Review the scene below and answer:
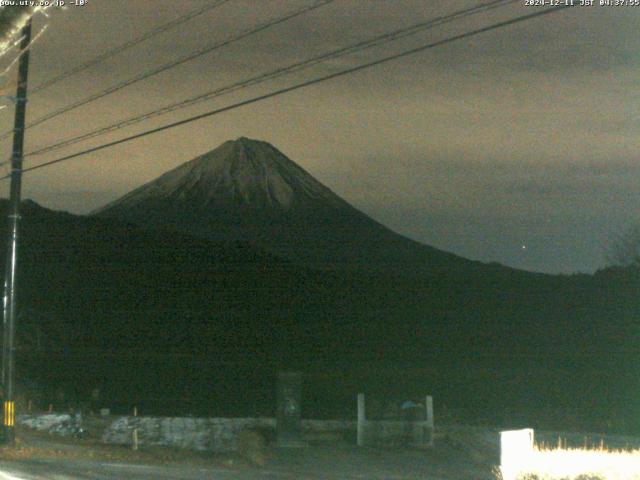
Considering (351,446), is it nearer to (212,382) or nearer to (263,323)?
(212,382)

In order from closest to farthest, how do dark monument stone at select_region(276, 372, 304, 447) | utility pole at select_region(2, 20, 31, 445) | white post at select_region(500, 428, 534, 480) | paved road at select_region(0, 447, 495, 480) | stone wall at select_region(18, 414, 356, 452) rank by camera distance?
white post at select_region(500, 428, 534, 480) → paved road at select_region(0, 447, 495, 480) → utility pole at select_region(2, 20, 31, 445) → dark monument stone at select_region(276, 372, 304, 447) → stone wall at select_region(18, 414, 356, 452)

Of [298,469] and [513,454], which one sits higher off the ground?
[513,454]

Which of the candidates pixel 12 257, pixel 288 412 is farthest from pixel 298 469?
pixel 12 257

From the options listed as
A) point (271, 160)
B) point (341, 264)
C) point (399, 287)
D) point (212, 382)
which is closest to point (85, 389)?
point (212, 382)

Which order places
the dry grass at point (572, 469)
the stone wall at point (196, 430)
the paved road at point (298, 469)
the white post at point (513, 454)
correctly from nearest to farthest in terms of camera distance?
the dry grass at point (572, 469) < the white post at point (513, 454) < the paved road at point (298, 469) < the stone wall at point (196, 430)

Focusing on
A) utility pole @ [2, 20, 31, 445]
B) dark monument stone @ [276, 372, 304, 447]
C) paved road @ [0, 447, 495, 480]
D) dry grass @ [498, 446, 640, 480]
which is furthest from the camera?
dark monument stone @ [276, 372, 304, 447]

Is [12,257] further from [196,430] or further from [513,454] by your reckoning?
[196,430]

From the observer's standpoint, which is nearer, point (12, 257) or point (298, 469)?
point (12, 257)

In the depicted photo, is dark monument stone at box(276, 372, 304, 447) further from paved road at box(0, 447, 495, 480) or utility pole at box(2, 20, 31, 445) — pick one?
utility pole at box(2, 20, 31, 445)

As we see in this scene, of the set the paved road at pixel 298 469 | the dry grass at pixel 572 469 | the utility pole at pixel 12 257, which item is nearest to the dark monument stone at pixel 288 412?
the paved road at pixel 298 469

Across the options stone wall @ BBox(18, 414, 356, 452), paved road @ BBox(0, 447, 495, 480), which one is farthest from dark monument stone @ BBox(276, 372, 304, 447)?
stone wall @ BBox(18, 414, 356, 452)

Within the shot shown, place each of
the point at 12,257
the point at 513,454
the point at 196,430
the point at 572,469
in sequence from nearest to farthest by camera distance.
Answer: the point at 572,469
the point at 513,454
the point at 12,257
the point at 196,430

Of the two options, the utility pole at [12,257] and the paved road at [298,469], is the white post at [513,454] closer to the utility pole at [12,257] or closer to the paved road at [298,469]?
the paved road at [298,469]
